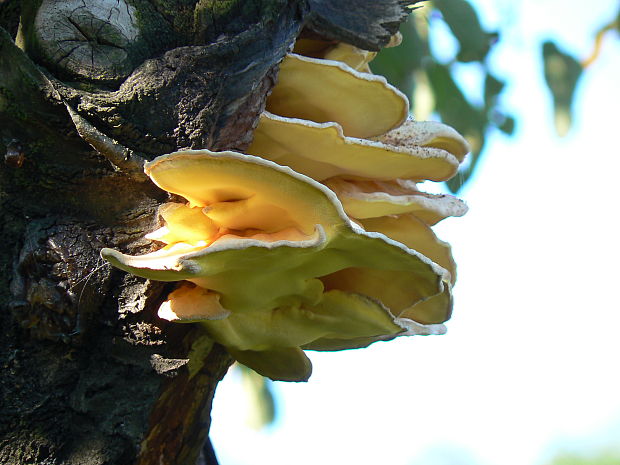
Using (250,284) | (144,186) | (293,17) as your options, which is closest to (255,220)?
(250,284)

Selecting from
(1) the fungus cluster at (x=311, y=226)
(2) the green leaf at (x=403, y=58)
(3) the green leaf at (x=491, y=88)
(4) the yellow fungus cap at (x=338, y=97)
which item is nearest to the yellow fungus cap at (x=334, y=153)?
(1) the fungus cluster at (x=311, y=226)

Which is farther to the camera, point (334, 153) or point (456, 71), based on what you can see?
point (456, 71)

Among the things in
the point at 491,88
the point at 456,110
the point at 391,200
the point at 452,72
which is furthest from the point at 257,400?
the point at 391,200

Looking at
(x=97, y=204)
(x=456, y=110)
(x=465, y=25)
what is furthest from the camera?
(x=456, y=110)

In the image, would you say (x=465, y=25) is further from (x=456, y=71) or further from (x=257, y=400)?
(x=257, y=400)

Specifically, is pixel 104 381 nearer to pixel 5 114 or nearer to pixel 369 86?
pixel 5 114

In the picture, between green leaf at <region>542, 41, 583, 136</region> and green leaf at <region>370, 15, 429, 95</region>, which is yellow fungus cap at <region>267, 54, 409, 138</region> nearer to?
green leaf at <region>370, 15, 429, 95</region>
